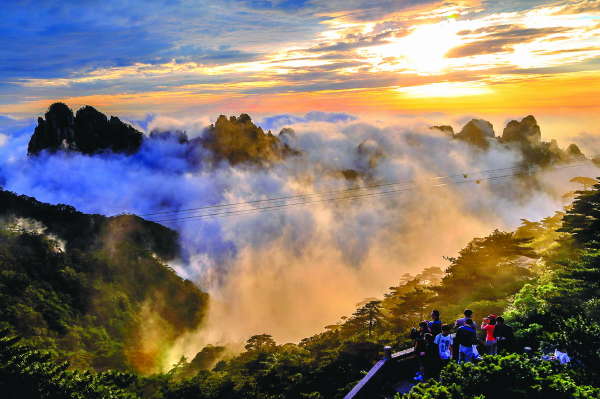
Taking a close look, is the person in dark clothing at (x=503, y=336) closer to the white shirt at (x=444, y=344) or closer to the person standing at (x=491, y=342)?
the person standing at (x=491, y=342)

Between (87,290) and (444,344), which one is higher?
(444,344)

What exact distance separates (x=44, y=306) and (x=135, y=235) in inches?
1631

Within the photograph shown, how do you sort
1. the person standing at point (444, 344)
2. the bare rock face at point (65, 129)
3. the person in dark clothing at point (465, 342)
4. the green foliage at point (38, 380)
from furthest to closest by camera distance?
the bare rock face at point (65, 129)
the green foliage at point (38, 380)
the person standing at point (444, 344)
the person in dark clothing at point (465, 342)

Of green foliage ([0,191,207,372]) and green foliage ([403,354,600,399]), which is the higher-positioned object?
green foliage ([403,354,600,399])

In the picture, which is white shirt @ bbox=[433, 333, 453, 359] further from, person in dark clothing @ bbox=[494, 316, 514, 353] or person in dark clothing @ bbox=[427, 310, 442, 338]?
person in dark clothing @ bbox=[494, 316, 514, 353]

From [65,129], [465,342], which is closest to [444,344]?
[465,342]

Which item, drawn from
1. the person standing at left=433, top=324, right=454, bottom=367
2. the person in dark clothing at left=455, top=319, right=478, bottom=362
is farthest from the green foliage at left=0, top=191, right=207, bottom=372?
the person in dark clothing at left=455, top=319, right=478, bottom=362

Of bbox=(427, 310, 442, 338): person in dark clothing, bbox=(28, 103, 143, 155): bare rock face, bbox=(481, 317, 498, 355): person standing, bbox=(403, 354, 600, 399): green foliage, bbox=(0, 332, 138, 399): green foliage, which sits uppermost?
bbox=(28, 103, 143, 155): bare rock face

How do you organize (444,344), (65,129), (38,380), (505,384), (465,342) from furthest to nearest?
(65,129) < (38,380) < (444,344) < (465,342) < (505,384)

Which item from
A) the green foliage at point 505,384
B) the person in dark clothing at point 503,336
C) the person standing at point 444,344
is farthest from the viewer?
the person in dark clothing at point 503,336

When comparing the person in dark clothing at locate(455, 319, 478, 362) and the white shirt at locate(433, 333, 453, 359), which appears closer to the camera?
the person in dark clothing at locate(455, 319, 478, 362)

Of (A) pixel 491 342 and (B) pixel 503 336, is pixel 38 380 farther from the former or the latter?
(B) pixel 503 336

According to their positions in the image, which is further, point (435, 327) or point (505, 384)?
point (435, 327)

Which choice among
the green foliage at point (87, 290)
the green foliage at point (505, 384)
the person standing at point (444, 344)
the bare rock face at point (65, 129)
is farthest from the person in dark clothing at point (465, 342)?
the bare rock face at point (65, 129)
